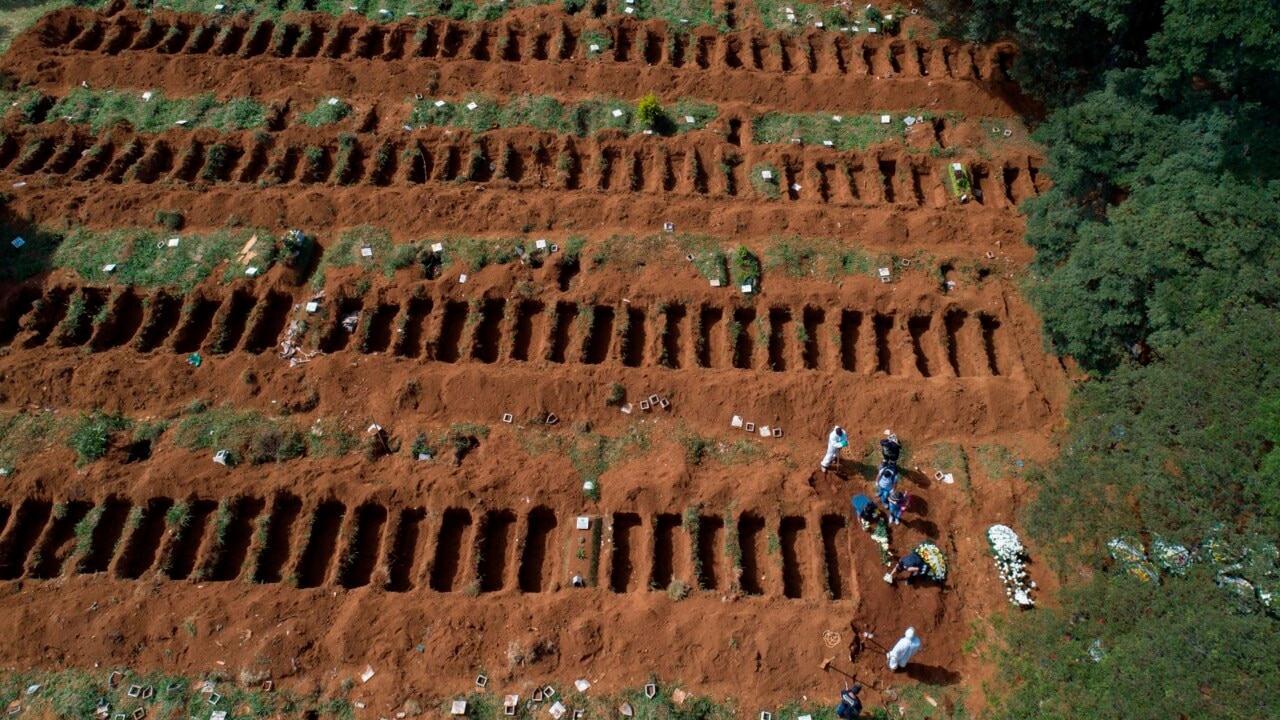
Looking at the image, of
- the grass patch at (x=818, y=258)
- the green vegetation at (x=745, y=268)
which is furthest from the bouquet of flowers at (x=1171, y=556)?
the green vegetation at (x=745, y=268)

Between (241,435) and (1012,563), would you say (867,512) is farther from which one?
(241,435)

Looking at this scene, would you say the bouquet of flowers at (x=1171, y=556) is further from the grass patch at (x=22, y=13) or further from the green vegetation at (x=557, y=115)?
the grass patch at (x=22, y=13)

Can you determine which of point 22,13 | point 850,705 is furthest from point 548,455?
point 22,13

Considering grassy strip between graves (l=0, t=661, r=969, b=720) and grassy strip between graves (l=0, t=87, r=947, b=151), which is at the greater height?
grassy strip between graves (l=0, t=87, r=947, b=151)

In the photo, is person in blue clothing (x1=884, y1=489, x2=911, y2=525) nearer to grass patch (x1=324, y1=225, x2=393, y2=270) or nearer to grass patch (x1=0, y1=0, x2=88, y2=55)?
grass patch (x1=324, y1=225, x2=393, y2=270)

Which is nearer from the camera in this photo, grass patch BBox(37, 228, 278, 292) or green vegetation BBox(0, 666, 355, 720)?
green vegetation BBox(0, 666, 355, 720)

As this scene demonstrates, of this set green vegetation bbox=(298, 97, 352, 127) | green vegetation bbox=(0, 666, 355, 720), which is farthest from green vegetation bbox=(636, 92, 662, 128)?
green vegetation bbox=(0, 666, 355, 720)
